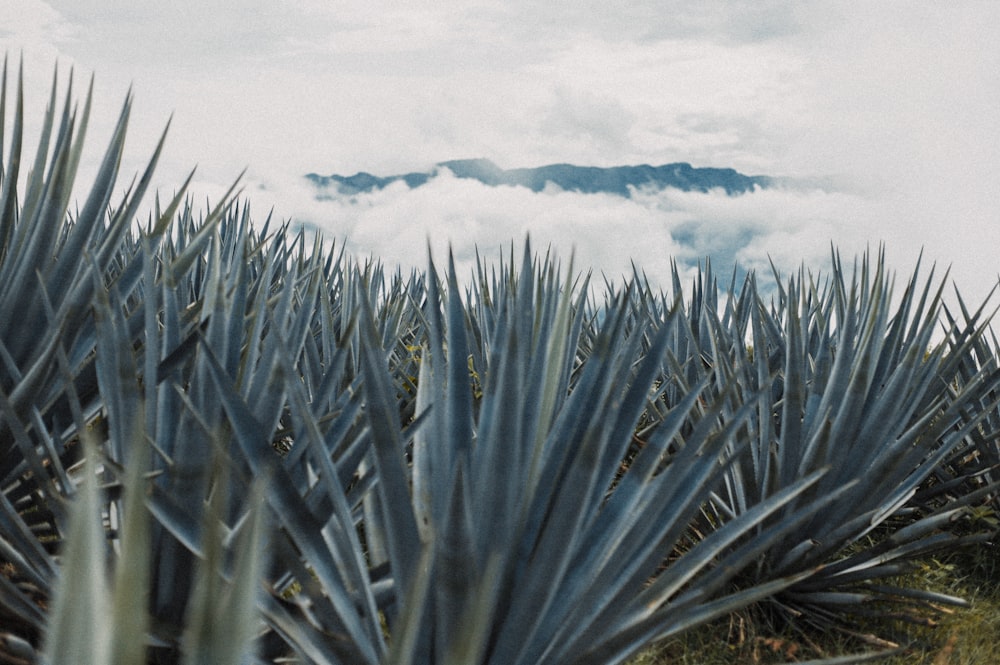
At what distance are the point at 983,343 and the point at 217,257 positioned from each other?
10.9 ft

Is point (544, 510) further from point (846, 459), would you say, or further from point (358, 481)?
point (846, 459)

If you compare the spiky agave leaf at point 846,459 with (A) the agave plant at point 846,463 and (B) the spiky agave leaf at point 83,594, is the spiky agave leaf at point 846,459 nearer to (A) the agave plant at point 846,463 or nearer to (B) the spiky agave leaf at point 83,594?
(A) the agave plant at point 846,463

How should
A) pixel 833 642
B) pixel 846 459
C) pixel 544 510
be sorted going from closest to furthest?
pixel 544 510, pixel 833 642, pixel 846 459

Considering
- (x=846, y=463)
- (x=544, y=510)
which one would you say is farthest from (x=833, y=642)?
(x=544, y=510)

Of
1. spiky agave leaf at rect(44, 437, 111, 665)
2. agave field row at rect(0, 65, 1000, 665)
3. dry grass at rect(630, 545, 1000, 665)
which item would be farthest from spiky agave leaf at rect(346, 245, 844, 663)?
dry grass at rect(630, 545, 1000, 665)

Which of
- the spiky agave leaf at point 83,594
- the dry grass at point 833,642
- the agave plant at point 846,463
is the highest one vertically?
the spiky agave leaf at point 83,594

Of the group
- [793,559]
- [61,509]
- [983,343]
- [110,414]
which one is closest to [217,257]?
[110,414]

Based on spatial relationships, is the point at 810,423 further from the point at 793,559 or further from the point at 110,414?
the point at 110,414

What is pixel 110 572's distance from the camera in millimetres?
1759

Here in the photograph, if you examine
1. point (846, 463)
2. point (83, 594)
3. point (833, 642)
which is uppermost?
point (83, 594)

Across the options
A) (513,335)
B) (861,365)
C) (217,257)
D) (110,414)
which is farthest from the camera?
(861,365)

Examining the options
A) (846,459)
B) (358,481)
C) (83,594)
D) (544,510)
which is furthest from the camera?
(846,459)

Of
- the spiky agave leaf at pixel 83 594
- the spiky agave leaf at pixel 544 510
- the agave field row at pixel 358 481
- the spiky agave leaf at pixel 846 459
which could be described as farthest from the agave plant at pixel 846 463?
the spiky agave leaf at pixel 83 594

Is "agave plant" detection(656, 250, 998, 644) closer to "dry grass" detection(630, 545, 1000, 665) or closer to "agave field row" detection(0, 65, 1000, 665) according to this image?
"dry grass" detection(630, 545, 1000, 665)
